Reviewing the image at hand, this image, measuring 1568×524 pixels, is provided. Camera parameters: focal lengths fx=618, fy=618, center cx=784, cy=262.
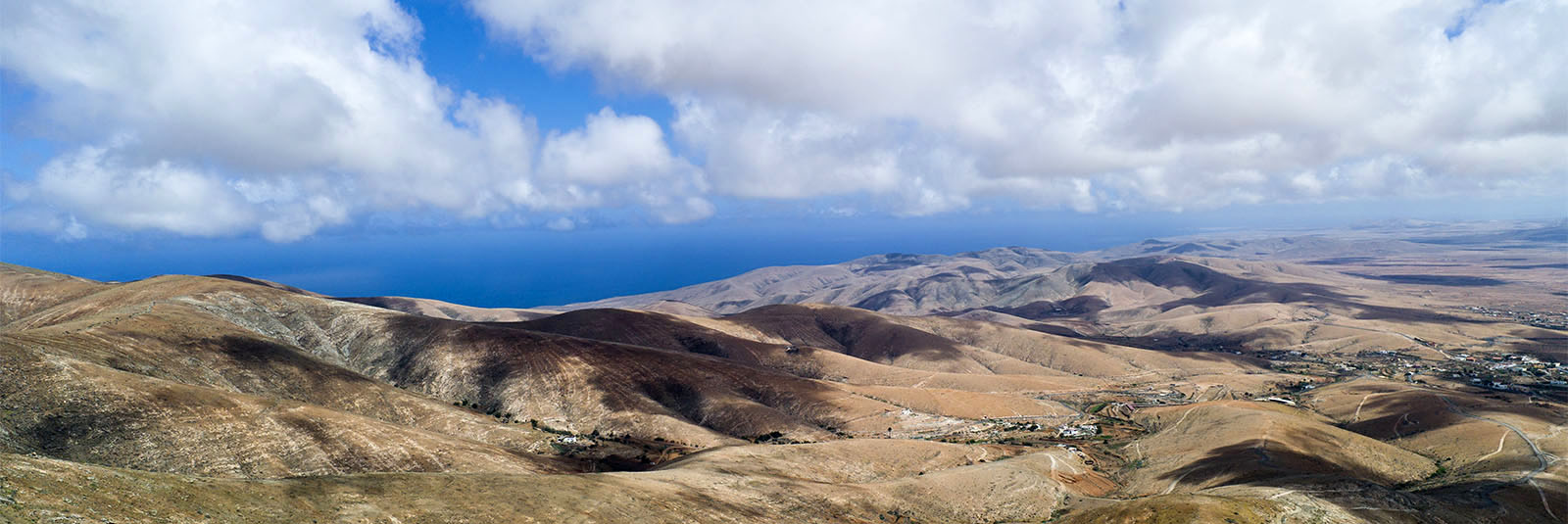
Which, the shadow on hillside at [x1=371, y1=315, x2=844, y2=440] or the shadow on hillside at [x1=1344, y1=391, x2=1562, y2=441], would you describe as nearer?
the shadow on hillside at [x1=1344, y1=391, x2=1562, y2=441]

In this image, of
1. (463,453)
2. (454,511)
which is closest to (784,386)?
(463,453)

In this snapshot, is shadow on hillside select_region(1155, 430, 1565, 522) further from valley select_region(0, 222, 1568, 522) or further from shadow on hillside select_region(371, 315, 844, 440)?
shadow on hillside select_region(371, 315, 844, 440)

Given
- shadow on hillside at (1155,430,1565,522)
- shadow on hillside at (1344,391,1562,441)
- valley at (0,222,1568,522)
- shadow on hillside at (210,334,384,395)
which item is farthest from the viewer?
shadow on hillside at (1344,391,1562,441)

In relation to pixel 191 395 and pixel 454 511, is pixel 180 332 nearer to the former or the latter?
pixel 191 395

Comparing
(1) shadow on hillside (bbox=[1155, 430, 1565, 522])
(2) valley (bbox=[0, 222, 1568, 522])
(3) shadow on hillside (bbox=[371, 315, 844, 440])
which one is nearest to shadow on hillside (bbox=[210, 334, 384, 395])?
(2) valley (bbox=[0, 222, 1568, 522])

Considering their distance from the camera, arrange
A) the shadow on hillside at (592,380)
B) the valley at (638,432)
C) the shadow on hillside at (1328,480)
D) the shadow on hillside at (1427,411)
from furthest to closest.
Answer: the shadow on hillside at (592,380)
the shadow on hillside at (1427,411)
the shadow on hillside at (1328,480)
the valley at (638,432)

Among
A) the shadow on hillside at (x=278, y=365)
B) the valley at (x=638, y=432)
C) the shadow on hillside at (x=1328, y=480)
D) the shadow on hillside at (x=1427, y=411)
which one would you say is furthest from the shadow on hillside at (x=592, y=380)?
the shadow on hillside at (x=1427, y=411)

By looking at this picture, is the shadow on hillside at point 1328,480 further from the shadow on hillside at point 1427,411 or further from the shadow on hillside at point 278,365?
the shadow on hillside at point 278,365

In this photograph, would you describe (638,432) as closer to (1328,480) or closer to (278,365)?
(278,365)

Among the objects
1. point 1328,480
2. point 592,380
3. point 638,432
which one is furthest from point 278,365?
point 1328,480

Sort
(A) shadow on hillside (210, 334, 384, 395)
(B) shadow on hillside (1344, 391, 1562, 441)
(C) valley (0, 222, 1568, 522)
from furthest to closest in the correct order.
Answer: (B) shadow on hillside (1344, 391, 1562, 441) → (A) shadow on hillside (210, 334, 384, 395) → (C) valley (0, 222, 1568, 522)

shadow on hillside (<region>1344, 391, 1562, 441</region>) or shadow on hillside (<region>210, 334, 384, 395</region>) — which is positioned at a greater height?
shadow on hillside (<region>210, 334, 384, 395</region>)
